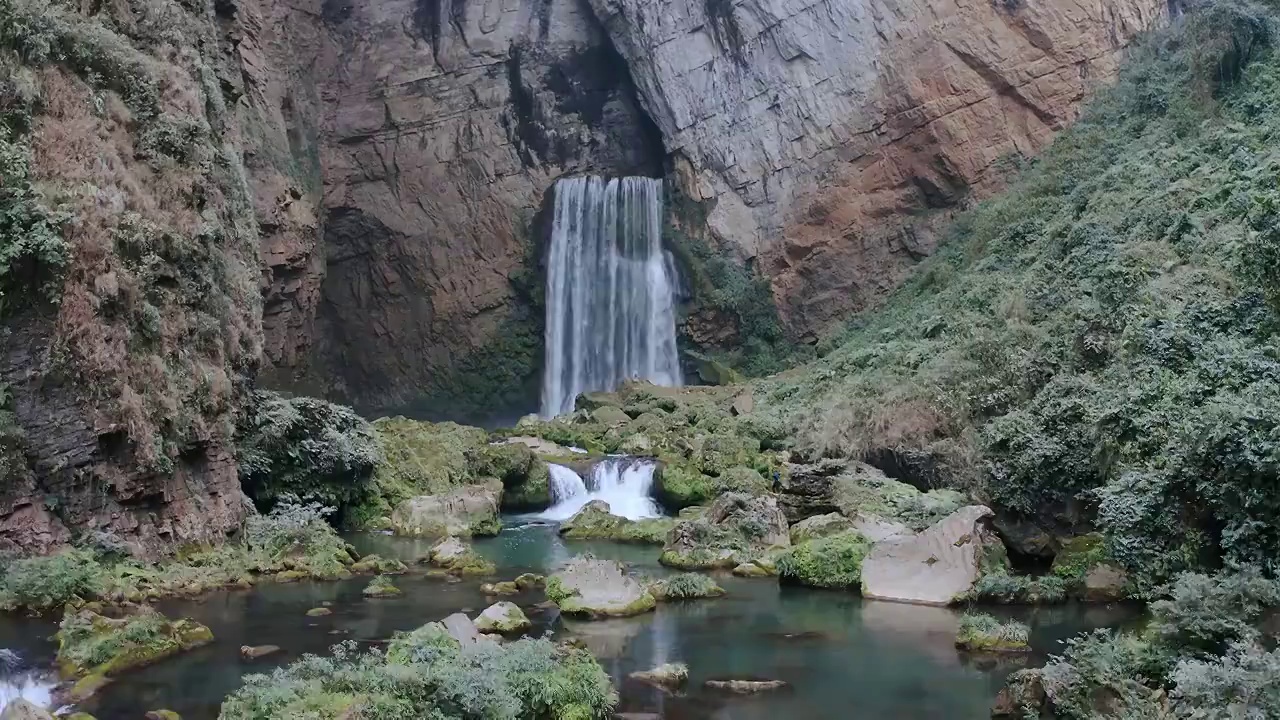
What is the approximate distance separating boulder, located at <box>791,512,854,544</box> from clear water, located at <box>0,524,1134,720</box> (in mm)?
1905

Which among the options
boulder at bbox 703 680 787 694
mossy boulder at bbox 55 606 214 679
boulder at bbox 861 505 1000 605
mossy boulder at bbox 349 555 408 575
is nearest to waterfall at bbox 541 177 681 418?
mossy boulder at bbox 349 555 408 575

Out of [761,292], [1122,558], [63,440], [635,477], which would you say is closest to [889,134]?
[761,292]

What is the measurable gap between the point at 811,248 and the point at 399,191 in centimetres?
1885

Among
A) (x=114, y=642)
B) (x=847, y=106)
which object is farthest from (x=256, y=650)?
(x=847, y=106)

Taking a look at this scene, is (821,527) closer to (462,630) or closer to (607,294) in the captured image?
(462,630)

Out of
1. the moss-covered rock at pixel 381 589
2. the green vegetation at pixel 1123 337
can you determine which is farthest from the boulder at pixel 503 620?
the green vegetation at pixel 1123 337

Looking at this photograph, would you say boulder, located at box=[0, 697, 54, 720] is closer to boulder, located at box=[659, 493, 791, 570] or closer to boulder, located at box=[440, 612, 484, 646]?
boulder, located at box=[440, 612, 484, 646]

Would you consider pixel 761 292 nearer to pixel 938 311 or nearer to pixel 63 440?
pixel 938 311

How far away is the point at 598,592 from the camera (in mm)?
15852

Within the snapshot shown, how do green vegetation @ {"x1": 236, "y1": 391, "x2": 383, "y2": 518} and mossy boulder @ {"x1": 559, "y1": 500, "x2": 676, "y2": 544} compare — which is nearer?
green vegetation @ {"x1": 236, "y1": 391, "x2": 383, "y2": 518}

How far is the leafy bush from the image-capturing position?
1423cm

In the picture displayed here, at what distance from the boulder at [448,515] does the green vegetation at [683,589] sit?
809 centimetres

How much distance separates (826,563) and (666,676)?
677 cm

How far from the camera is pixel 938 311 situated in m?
32.2
